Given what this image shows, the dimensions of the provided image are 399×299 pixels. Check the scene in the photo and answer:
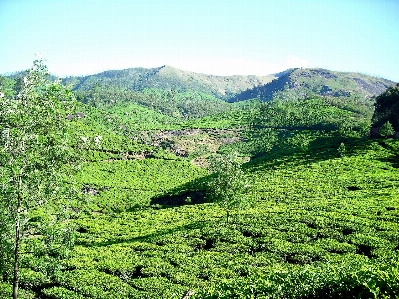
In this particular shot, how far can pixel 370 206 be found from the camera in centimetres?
4184

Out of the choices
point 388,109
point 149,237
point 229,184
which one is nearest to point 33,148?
point 149,237

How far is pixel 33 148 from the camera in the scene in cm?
1845

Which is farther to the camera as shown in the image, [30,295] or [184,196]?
[184,196]

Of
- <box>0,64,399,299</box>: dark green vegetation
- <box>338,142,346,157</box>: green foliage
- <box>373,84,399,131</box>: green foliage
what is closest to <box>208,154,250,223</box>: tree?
<box>0,64,399,299</box>: dark green vegetation

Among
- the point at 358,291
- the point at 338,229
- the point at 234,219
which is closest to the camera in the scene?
the point at 358,291

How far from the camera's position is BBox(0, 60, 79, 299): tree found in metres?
17.8

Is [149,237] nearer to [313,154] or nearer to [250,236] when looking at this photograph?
[250,236]

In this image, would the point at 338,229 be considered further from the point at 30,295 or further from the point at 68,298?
the point at 30,295

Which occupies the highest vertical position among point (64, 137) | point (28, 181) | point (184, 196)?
point (64, 137)

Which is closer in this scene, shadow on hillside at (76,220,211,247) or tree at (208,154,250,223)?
shadow on hillside at (76,220,211,247)

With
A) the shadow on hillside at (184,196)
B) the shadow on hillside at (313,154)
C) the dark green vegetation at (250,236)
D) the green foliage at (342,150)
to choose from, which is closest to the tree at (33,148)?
the dark green vegetation at (250,236)

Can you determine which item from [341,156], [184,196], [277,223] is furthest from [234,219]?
[341,156]

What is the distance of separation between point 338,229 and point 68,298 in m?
27.8

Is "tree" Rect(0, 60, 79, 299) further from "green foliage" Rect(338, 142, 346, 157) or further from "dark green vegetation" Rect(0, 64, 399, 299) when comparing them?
"green foliage" Rect(338, 142, 346, 157)
